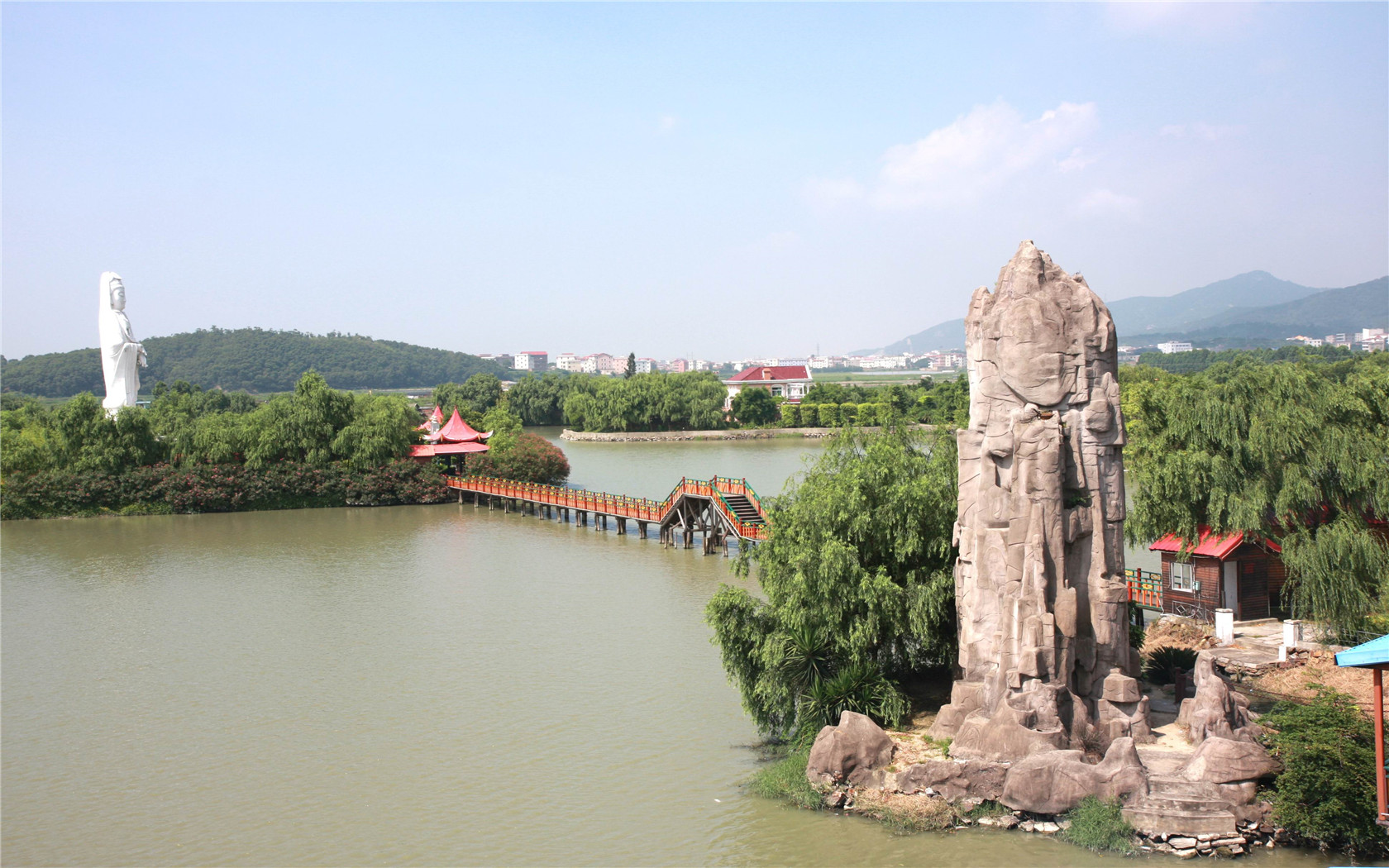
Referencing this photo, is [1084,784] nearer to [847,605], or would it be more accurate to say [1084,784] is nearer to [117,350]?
[847,605]

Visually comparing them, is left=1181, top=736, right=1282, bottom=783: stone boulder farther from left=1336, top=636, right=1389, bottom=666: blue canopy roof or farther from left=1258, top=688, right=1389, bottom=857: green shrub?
left=1336, top=636, right=1389, bottom=666: blue canopy roof

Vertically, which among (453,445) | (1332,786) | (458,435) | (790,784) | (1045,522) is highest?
(458,435)

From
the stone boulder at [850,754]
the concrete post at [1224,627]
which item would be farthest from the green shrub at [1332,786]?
the concrete post at [1224,627]

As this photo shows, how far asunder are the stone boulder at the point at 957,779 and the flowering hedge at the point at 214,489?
35330 mm

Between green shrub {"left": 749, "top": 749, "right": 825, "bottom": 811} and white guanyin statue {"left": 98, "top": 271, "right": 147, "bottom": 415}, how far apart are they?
44063 mm

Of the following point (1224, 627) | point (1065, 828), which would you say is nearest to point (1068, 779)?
point (1065, 828)

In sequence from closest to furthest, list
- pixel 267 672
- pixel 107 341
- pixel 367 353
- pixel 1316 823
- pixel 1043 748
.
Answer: pixel 1316 823 → pixel 1043 748 → pixel 267 672 → pixel 107 341 → pixel 367 353

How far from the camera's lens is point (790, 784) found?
514 inches

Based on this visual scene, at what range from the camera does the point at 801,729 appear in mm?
14516

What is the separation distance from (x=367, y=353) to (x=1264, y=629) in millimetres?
180347

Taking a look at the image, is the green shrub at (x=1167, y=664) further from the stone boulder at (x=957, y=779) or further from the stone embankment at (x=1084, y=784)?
the stone boulder at (x=957, y=779)

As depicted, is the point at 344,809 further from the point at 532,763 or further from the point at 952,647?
the point at 952,647

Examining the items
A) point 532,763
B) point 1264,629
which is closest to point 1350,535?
point 1264,629

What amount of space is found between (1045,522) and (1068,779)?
3011 mm
